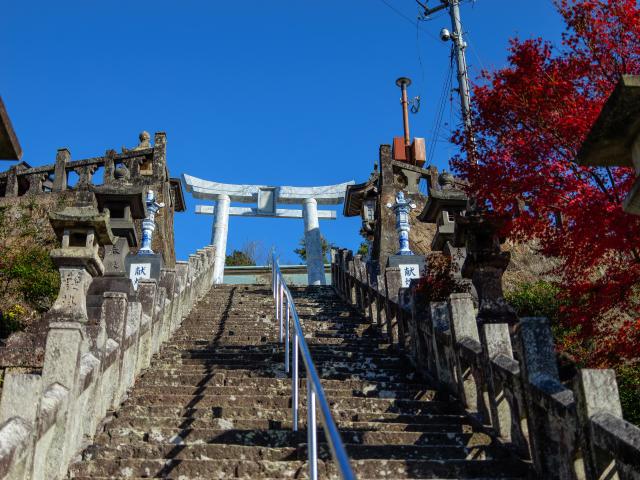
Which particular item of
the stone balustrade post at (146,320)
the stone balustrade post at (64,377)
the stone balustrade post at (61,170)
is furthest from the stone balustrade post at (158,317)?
the stone balustrade post at (61,170)

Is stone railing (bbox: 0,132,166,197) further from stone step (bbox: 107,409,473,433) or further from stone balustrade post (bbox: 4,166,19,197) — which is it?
stone step (bbox: 107,409,473,433)

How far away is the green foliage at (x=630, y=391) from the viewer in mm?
8420

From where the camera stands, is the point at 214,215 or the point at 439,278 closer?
the point at 439,278

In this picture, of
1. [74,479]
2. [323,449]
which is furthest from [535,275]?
[74,479]

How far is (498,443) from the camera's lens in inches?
218

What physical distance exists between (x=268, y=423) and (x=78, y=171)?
20.9m

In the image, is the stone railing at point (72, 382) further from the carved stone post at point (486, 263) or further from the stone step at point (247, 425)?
the carved stone post at point (486, 263)

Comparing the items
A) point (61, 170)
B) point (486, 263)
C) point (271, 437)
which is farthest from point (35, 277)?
point (271, 437)

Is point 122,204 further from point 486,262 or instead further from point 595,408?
point 595,408

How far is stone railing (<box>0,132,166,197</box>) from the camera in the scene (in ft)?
78.3

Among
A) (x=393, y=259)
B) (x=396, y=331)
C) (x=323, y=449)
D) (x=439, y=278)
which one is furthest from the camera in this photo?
(x=393, y=259)

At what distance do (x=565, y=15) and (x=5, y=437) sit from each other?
842cm

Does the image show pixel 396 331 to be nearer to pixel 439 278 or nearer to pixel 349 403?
pixel 439 278

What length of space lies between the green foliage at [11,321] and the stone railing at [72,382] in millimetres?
5033
